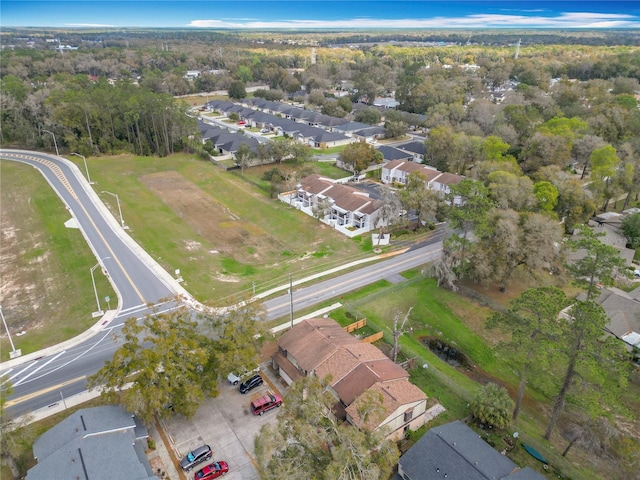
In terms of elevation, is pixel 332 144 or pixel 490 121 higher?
pixel 490 121

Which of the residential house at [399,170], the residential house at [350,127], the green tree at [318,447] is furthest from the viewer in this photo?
the residential house at [350,127]

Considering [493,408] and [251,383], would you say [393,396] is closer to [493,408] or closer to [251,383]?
[493,408]

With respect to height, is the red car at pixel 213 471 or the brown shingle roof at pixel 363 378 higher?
the brown shingle roof at pixel 363 378

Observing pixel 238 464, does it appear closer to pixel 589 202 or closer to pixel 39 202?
pixel 589 202

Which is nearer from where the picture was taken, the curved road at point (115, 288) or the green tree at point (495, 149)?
the curved road at point (115, 288)

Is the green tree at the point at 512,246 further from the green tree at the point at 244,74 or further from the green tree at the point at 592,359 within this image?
the green tree at the point at 244,74

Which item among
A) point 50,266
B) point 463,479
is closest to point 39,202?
point 50,266

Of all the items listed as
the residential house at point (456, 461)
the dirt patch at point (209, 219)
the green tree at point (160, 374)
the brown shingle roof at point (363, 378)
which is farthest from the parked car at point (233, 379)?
the dirt patch at point (209, 219)
